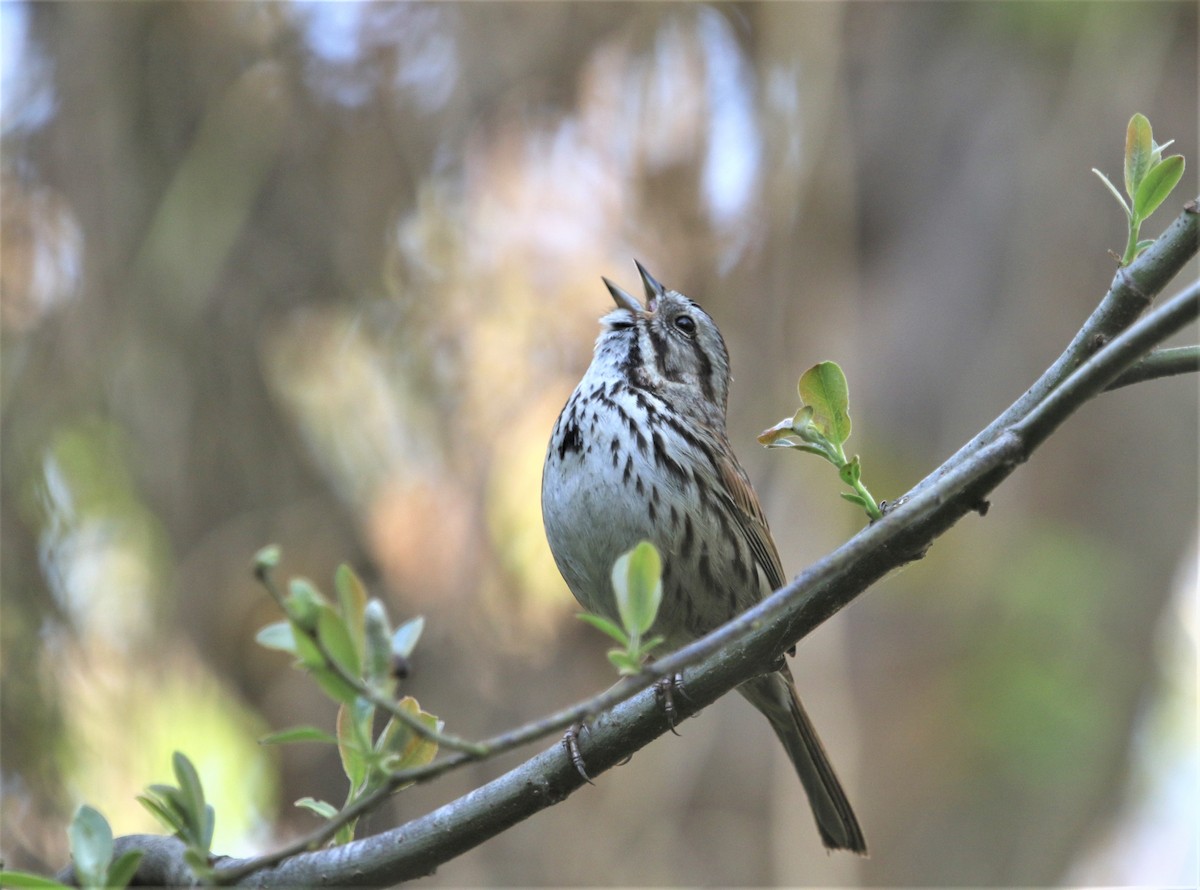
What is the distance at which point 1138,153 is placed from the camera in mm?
1882

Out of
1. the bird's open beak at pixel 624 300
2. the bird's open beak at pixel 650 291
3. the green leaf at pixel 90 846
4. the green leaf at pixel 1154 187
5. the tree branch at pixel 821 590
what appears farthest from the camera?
the bird's open beak at pixel 650 291

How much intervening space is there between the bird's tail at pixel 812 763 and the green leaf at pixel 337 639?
254 cm

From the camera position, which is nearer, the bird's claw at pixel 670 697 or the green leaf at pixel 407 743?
the green leaf at pixel 407 743

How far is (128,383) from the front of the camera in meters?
4.87

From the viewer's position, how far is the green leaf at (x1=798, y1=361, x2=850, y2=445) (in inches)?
77.5

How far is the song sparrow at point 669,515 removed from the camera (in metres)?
3.39

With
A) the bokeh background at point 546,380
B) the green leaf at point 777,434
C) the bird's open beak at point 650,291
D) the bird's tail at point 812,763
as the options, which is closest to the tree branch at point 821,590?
the green leaf at point 777,434

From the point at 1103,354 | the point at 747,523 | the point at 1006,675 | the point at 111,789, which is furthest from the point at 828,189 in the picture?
the point at 1103,354

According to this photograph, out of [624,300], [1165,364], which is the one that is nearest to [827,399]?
[1165,364]

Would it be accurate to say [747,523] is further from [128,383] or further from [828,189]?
[828,189]

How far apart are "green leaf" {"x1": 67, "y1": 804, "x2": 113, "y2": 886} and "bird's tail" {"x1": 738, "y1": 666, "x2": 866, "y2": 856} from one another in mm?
2538

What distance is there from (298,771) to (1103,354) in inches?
183

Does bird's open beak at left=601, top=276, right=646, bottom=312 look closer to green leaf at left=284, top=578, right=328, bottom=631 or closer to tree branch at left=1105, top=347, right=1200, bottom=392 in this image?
tree branch at left=1105, top=347, right=1200, bottom=392

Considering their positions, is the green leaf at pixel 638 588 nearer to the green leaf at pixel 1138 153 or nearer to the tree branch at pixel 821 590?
the tree branch at pixel 821 590
